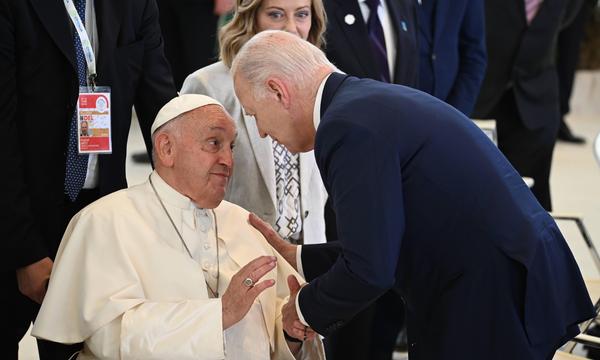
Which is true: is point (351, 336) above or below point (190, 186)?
below

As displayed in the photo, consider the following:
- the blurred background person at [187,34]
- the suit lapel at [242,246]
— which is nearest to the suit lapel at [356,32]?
the suit lapel at [242,246]

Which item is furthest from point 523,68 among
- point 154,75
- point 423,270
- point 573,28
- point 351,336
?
point 573,28

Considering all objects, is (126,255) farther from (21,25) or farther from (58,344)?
(21,25)

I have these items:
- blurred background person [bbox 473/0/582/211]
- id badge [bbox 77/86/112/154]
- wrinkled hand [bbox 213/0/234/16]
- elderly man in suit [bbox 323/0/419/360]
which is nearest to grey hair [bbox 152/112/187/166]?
id badge [bbox 77/86/112/154]

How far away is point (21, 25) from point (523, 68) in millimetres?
3523

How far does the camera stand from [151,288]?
119 inches

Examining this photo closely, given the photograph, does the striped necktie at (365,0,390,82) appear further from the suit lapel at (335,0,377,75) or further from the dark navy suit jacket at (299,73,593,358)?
the dark navy suit jacket at (299,73,593,358)

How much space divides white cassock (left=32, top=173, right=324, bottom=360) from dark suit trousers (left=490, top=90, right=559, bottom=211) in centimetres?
307

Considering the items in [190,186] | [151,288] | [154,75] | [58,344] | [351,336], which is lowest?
[351,336]

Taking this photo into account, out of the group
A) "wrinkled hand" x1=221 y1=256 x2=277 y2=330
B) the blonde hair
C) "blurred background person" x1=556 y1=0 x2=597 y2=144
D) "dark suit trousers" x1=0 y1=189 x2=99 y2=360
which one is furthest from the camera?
"blurred background person" x1=556 y1=0 x2=597 y2=144

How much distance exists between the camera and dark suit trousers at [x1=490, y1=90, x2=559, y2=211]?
5.93 m

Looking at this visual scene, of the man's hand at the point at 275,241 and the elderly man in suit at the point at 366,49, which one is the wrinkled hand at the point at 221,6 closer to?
the elderly man in suit at the point at 366,49

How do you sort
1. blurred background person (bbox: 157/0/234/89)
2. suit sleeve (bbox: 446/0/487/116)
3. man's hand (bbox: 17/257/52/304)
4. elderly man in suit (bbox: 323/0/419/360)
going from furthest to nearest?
blurred background person (bbox: 157/0/234/89), suit sleeve (bbox: 446/0/487/116), elderly man in suit (bbox: 323/0/419/360), man's hand (bbox: 17/257/52/304)

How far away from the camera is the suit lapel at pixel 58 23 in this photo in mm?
3049
